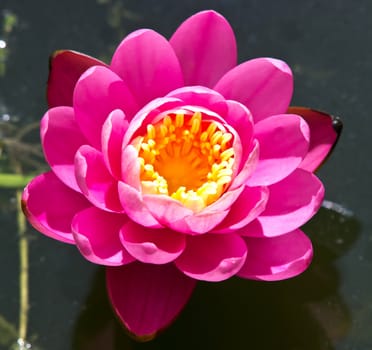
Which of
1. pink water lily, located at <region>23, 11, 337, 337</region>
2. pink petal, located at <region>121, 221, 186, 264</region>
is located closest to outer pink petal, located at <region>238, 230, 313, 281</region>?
pink water lily, located at <region>23, 11, 337, 337</region>

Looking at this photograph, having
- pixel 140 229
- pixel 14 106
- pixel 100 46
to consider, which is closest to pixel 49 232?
pixel 140 229

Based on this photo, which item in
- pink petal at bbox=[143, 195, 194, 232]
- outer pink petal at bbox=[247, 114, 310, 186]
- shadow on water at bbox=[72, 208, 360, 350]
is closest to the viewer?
pink petal at bbox=[143, 195, 194, 232]

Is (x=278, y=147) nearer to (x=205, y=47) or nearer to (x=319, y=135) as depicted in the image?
(x=319, y=135)

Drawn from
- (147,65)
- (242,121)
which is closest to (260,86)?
(242,121)

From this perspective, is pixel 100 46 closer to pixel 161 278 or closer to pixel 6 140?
pixel 6 140

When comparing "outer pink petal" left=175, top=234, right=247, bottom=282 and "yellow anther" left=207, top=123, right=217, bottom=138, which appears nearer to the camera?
"outer pink petal" left=175, top=234, right=247, bottom=282

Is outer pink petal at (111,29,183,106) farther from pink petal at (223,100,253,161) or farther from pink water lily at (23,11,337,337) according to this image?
pink petal at (223,100,253,161)

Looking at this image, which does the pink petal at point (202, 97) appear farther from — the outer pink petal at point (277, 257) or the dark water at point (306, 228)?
the dark water at point (306, 228)
